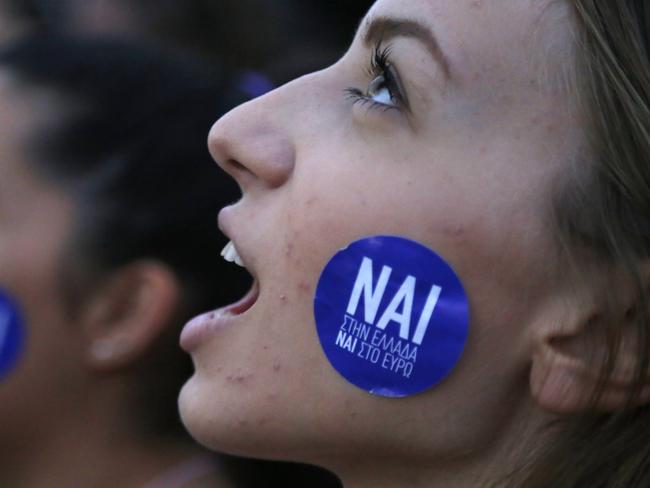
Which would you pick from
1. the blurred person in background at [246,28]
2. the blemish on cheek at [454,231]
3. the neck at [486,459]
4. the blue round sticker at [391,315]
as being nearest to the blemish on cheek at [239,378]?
the blue round sticker at [391,315]

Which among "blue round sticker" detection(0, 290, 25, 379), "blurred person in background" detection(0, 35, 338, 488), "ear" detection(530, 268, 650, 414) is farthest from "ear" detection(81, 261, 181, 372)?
"ear" detection(530, 268, 650, 414)

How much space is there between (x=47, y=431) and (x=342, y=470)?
0.75 m

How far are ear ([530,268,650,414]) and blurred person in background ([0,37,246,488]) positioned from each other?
96 cm

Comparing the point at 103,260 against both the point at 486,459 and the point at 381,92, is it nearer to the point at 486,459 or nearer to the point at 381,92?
the point at 381,92

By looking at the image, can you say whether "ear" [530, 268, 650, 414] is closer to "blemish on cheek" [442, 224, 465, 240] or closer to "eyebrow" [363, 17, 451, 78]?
"blemish on cheek" [442, 224, 465, 240]

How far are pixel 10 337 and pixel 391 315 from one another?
35.9 inches

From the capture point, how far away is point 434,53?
1813 mm

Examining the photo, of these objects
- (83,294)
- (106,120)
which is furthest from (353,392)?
(106,120)

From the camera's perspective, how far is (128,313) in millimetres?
2434

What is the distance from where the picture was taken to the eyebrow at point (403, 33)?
181 cm

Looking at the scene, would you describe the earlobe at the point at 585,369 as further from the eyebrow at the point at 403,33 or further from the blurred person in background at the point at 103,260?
the blurred person in background at the point at 103,260

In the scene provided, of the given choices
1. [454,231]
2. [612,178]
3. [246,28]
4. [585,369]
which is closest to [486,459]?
[585,369]

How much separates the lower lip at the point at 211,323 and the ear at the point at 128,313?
0.44m

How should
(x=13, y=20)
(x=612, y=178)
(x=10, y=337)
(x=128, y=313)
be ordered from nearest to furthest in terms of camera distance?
1. (x=612, y=178)
2. (x=10, y=337)
3. (x=128, y=313)
4. (x=13, y=20)
